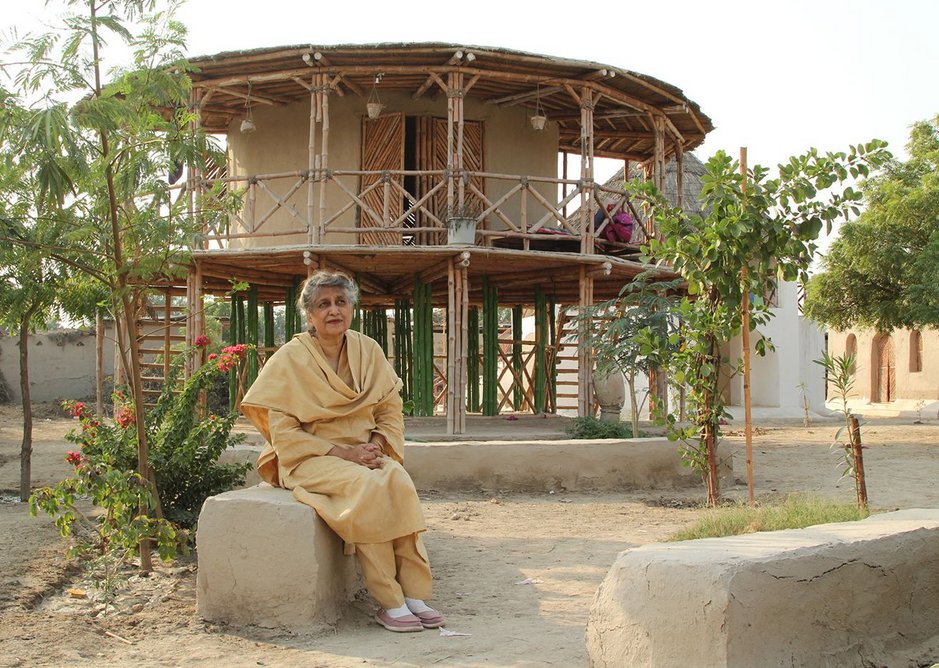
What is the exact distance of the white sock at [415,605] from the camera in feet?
14.8

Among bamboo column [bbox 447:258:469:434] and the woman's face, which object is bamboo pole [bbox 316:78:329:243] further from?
the woman's face

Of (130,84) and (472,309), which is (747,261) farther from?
(472,309)

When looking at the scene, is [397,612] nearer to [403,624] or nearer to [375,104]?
[403,624]

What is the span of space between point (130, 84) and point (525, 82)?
8495mm

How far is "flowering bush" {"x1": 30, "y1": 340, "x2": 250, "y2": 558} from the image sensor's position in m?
5.34

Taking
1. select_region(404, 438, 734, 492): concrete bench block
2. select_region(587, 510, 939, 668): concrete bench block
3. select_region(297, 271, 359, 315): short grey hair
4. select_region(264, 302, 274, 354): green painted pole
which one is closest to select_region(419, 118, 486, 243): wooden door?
select_region(264, 302, 274, 354): green painted pole

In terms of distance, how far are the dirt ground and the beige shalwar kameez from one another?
13.2 inches

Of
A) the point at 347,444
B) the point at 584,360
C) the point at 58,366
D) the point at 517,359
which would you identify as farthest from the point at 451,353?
the point at 58,366

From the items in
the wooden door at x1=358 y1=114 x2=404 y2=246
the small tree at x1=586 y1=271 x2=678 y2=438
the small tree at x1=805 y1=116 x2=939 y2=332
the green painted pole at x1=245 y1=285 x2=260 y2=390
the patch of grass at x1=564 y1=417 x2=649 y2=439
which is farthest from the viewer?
the small tree at x1=805 y1=116 x2=939 y2=332

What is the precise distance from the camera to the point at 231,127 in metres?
15.1

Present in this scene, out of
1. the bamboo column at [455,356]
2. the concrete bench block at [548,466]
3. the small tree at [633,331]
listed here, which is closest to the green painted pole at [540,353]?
the bamboo column at [455,356]

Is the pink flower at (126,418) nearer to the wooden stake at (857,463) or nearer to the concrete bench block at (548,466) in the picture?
the concrete bench block at (548,466)

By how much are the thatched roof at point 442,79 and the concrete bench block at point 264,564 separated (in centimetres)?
845

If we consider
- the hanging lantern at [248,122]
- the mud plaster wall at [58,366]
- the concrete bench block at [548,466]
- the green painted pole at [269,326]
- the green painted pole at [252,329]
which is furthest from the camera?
the mud plaster wall at [58,366]
